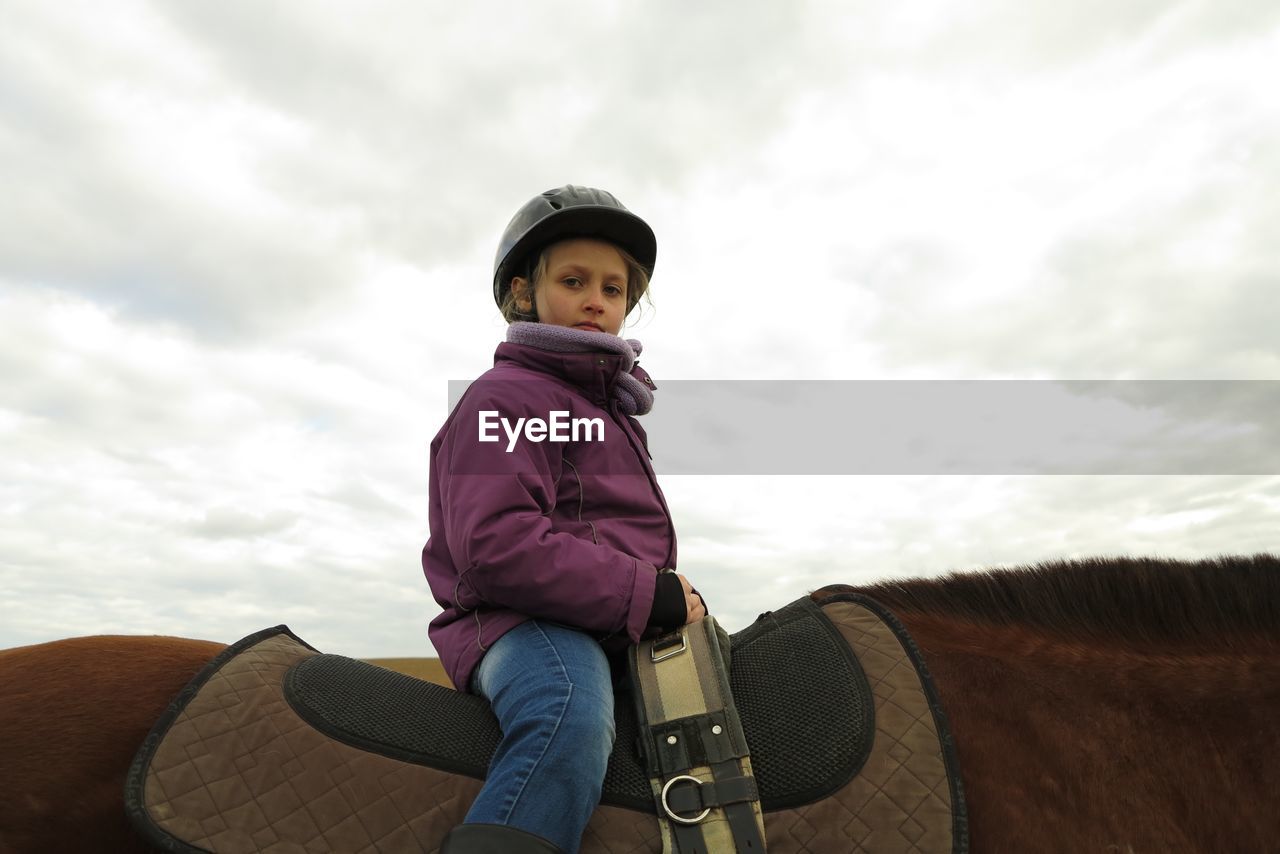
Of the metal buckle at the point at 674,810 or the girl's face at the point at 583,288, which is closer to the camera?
the metal buckle at the point at 674,810

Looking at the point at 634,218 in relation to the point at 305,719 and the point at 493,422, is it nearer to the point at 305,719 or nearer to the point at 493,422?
the point at 493,422

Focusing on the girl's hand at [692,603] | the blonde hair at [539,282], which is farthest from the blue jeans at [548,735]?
the blonde hair at [539,282]

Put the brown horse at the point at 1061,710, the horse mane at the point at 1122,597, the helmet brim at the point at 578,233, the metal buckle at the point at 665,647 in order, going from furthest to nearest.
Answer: the helmet brim at the point at 578,233 → the horse mane at the point at 1122,597 → the metal buckle at the point at 665,647 → the brown horse at the point at 1061,710

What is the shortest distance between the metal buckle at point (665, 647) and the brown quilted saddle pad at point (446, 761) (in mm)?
163

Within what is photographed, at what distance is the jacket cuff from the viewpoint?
7.38ft

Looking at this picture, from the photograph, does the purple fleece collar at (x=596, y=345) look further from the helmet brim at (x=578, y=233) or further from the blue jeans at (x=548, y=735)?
the blue jeans at (x=548, y=735)

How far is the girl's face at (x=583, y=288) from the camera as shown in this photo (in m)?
2.81

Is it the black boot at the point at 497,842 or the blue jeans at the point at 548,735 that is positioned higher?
the blue jeans at the point at 548,735

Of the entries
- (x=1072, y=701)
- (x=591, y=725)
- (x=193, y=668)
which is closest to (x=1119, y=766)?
(x=1072, y=701)

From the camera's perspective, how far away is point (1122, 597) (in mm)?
2592

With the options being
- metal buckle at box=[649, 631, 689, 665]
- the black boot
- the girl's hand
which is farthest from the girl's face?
the black boot

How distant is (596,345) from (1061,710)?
1.80 m

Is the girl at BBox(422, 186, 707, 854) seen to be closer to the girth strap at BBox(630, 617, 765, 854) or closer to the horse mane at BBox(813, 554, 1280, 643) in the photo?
the girth strap at BBox(630, 617, 765, 854)

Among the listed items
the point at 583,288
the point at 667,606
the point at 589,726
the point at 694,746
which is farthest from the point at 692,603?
the point at 583,288
